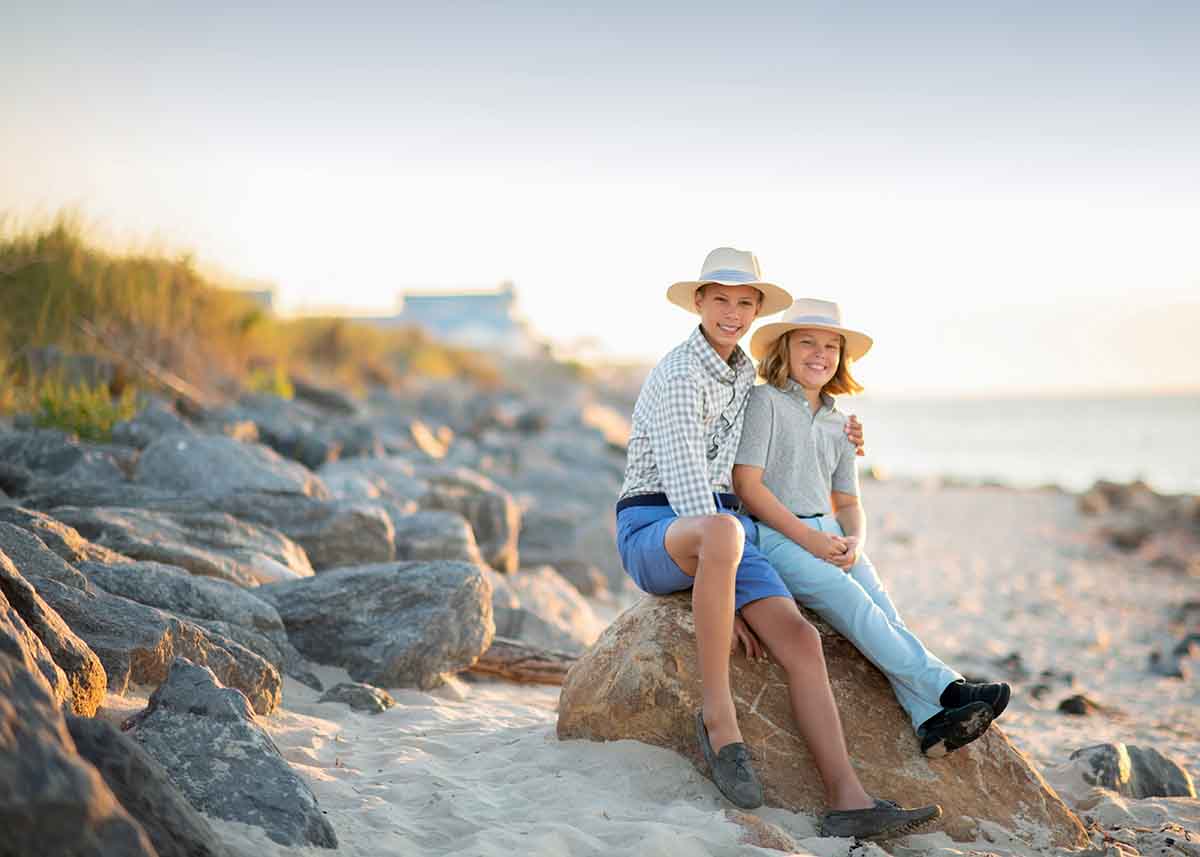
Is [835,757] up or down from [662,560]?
down

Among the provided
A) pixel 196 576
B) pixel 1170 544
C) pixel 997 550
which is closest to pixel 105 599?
pixel 196 576

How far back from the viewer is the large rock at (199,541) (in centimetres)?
506

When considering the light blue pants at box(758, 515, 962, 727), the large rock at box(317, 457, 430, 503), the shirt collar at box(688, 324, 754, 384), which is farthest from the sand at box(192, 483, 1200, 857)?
the large rock at box(317, 457, 430, 503)

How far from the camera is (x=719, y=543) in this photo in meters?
3.75

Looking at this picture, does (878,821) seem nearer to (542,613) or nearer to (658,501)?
(658,501)

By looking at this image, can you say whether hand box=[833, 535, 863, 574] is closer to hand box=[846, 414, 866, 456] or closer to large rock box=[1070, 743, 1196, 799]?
hand box=[846, 414, 866, 456]

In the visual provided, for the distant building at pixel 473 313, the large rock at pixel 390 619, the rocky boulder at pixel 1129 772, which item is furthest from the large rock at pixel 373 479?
the distant building at pixel 473 313

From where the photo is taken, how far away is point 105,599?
401 cm

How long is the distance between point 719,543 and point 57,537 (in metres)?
2.79

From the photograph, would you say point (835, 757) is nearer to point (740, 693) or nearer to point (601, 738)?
point (740, 693)

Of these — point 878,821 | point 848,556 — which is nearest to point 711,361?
point 848,556

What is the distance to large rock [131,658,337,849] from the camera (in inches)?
117

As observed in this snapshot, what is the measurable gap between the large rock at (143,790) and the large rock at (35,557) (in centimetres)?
170

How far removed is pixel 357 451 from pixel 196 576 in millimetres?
5461
